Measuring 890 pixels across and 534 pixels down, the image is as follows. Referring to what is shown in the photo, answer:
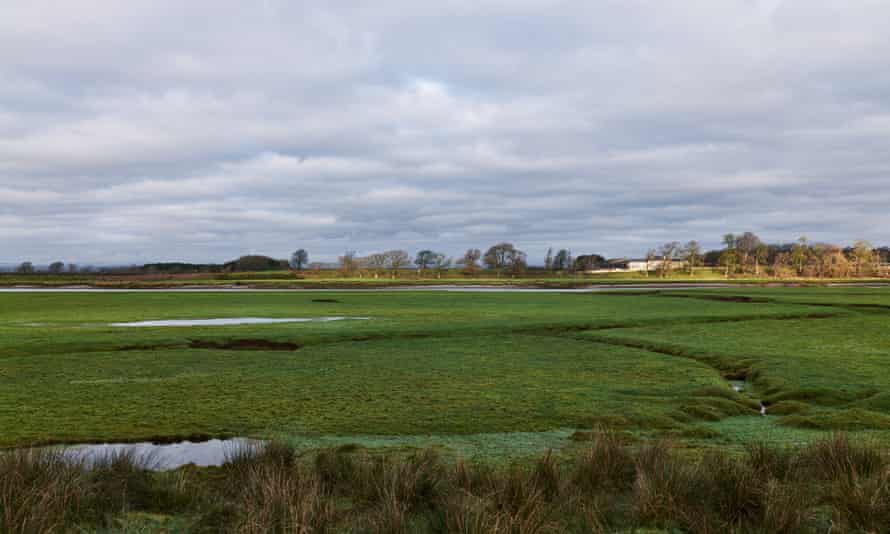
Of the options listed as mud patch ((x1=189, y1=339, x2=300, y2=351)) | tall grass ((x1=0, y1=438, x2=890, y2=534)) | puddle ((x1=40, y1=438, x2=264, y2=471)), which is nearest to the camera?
tall grass ((x1=0, y1=438, x2=890, y2=534))

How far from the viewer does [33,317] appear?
44125 mm

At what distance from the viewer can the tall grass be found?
7.60m

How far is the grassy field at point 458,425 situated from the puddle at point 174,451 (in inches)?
21.0

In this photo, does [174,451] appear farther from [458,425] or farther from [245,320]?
[245,320]

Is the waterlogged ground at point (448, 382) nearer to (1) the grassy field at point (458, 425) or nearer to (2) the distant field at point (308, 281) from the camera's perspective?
(1) the grassy field at point (458, 425)

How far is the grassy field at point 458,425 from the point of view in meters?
8.02

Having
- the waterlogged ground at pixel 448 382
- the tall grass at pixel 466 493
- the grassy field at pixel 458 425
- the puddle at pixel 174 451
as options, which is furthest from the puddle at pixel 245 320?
the tall grass at pixel 466 493

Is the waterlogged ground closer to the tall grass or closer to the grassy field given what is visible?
the grassy field

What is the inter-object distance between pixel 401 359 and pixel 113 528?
54.8ft

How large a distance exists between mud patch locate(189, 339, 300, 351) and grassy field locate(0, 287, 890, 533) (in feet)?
0.82

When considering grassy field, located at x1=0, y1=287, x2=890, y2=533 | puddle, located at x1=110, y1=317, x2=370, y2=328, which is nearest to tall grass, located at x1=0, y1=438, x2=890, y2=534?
grassy field, located at x1=0, y1=287, x2=890, y2=533

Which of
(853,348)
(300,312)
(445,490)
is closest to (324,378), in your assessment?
(445,490)

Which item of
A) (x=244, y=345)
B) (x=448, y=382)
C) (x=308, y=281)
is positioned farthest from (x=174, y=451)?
(x=308, y=281)

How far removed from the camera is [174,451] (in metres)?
12.6
